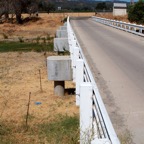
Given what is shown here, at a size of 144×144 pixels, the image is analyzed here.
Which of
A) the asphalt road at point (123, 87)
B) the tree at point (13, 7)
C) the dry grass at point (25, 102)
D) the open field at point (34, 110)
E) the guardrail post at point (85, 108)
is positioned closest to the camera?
the guardrail post at point (85, 108)

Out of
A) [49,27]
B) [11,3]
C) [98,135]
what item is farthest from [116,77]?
[11,3]

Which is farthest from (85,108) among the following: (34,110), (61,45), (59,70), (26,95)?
(61,45)

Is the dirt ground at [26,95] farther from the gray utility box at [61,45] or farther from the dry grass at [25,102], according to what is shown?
the gray utility box at [61,45]

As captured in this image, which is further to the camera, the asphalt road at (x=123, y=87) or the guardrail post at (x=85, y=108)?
the asphalt road at (x=123, y=87)

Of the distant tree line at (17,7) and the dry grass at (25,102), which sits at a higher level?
the distant tree line at (17,7)

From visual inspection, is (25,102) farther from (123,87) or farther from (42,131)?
(123,87)

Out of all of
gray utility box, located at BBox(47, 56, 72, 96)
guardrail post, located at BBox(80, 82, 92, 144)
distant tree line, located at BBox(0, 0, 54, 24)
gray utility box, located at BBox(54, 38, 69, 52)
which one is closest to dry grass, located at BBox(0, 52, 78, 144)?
gray utility box, located at BBox(47, 56, 72, 96)

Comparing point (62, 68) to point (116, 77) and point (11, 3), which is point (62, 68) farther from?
point (11, 3)

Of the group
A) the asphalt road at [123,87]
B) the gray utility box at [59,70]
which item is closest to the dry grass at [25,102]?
the gray utility box at [59,70]

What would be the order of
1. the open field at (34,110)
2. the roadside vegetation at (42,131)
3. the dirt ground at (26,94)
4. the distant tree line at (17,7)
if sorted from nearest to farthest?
the roadside vegetation at (42,131)
the open field at (34,110)
the dirt ground at (26,94)
the distant tree line at (17,7)

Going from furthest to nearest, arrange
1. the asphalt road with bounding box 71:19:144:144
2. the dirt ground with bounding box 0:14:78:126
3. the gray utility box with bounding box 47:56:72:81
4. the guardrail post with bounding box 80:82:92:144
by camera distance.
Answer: the gray utility box with bounding box 47:56:72:81
the dirt ground with bounding box 0:14:78:126
the asphalt road with bounding box 71:19:144:144
the guardrail post with bounding box 80:82:92:144

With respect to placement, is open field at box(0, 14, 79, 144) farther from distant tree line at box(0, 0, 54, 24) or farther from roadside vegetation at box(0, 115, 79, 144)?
distant tree line at box(0, 0, 54, 24)

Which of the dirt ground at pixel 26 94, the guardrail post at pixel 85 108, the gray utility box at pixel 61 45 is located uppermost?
the guardrail post at pixel 85 108

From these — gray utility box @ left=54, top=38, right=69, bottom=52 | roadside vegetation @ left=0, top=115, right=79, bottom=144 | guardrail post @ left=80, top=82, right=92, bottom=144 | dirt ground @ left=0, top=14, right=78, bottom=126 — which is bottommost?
dirt ground @ left=0, top=14, right=78, bottom=126
